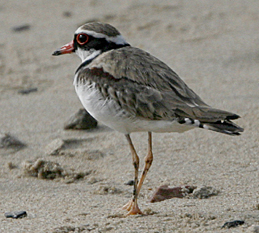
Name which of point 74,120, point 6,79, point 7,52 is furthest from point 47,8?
point 74,120

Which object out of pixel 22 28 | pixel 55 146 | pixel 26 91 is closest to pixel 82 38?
pixel 55 146

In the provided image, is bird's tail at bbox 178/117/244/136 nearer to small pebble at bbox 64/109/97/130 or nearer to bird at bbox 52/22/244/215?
bird at bbox 52/22/244/215

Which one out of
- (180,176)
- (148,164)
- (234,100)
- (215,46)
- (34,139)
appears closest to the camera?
(148,164)

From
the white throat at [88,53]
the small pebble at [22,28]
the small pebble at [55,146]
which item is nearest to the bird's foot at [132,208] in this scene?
the white throat at [88,53]

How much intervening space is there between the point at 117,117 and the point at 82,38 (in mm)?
889

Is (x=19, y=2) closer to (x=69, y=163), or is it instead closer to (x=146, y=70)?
(x=69, y=163)

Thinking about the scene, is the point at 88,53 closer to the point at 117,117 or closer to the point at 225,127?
the point at 117,117

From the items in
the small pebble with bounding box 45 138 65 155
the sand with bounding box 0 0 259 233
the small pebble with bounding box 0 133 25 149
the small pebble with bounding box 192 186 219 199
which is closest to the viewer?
the sand with bounding box 0 0 259 233

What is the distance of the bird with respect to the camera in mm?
3766

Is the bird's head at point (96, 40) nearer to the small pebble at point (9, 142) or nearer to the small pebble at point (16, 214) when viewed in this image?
the small pebble at point (16, 214)

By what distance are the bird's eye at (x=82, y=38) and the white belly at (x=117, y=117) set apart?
1.94ft

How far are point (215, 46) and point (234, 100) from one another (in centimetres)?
181

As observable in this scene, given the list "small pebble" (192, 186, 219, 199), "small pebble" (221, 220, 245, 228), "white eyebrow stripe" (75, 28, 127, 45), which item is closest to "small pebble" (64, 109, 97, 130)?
"white eyebrow stripe" (75, 28, 127, 45)

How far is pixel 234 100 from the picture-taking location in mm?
6262
